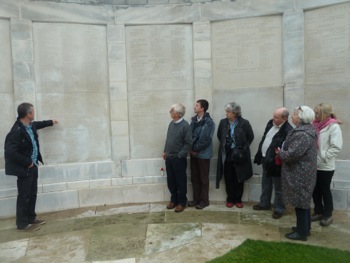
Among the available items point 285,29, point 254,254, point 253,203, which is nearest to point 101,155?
point 253,203

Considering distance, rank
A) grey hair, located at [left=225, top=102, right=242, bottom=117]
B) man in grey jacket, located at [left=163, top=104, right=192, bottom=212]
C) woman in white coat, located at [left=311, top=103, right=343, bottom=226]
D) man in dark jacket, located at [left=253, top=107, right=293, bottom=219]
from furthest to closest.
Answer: grey hair, located at [left=225, top=102, right=242, bottom=117] < man in grey jacket, located at [left=163, top=104, right=192, bottom=212] < man in dark jacket, located at [left=253, top=107, right=293, bottom=219] < woman in white coat, located at [left=311, top=103, right=343, bottom=226]

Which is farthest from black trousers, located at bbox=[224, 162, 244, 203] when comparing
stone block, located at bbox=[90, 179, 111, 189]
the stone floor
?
stone block, located at bbox=[90, 179, 111, 189]

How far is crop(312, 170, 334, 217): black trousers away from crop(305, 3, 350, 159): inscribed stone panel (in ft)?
3.20

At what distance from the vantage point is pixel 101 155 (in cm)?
629

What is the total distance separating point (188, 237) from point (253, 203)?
74.6 inches

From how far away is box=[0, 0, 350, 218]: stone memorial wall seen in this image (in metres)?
5.70

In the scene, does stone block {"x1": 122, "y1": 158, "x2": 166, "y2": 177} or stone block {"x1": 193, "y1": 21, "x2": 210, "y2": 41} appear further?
stone block {"x1": 122, "y1": 158, "x2": 166, "y2": 177}

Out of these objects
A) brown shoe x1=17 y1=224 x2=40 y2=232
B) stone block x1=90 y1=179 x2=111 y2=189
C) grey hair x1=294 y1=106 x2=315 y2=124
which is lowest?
brown shoe x1=17 y1=224 x2=40 y2=232

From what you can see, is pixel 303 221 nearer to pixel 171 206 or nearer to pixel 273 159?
pixel 273 159

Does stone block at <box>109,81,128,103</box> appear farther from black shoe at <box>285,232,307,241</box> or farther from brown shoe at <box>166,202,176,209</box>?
black shoe at <box>285,232,307,241</box>

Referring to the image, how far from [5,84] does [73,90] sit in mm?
1086

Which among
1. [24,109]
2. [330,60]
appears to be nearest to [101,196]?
[24,109]

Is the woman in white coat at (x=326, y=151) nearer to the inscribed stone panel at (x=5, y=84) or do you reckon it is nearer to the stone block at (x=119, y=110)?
the stone block at (x=119, y=110)

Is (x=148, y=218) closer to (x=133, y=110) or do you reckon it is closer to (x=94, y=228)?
(x=94, y=228)
